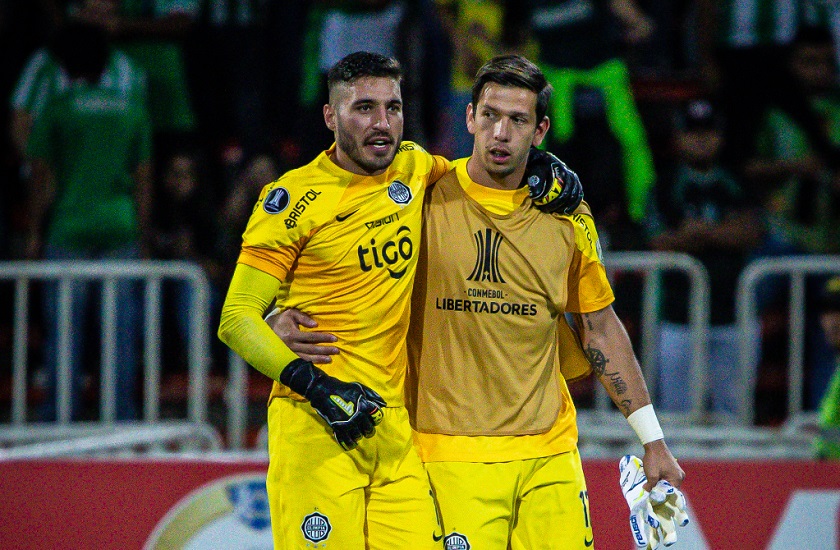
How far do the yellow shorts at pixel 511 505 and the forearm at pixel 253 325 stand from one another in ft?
2.29

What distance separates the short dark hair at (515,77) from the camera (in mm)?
4277

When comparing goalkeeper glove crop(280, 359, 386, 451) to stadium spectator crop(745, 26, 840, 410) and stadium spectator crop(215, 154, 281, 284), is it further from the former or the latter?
stadium spectator crop(745, 26, 840, 410)

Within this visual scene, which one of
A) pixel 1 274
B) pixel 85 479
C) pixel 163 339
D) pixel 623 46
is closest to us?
pixel 85 479

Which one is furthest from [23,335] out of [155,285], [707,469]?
[707,469]

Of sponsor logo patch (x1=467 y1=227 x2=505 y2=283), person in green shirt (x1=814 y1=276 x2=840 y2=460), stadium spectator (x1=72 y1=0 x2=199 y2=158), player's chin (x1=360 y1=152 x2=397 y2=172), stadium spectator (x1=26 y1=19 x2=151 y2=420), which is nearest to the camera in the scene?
player's chin (x1=360 y1=152 x2=397 y2=172)

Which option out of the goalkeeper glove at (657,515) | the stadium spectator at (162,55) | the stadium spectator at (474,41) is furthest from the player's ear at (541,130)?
the stadium spectator at (162,55)

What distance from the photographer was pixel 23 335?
22.5ft

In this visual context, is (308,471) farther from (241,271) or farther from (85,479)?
(85,479)

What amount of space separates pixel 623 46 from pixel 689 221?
158 cm

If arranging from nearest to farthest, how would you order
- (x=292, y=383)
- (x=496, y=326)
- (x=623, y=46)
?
(x=292, y=383) → (x=496, y=326) → (x=623, y=46)

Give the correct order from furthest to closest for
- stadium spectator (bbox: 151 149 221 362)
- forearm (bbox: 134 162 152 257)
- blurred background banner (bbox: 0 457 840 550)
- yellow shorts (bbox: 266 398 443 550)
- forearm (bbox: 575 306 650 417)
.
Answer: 1. stadium spectator (bbox: 151 149 221 362)
2. forearm (bbox: 134 162 152 257)
3. blurred background banner (bbox: 0 457 840 550)
4. forearm (bbox: 575 306 650 417)
5. yellow shorts (bbox: 266 398 443 550)

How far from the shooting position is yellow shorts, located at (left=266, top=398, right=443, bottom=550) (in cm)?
412

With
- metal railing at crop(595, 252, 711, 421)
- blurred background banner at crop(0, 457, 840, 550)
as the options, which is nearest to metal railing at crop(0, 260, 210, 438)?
blurred background banner at crop(0, 457, 840, 550)

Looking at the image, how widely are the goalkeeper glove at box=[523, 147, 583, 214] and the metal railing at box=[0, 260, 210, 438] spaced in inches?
117
